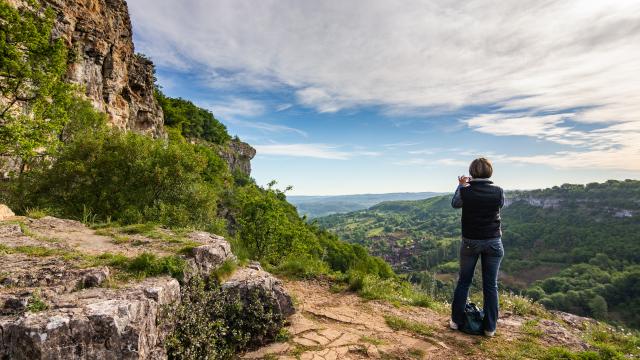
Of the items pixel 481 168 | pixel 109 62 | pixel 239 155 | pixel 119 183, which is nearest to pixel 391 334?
pixel 481 168

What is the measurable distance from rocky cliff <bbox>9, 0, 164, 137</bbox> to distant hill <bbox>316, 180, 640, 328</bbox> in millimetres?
51343

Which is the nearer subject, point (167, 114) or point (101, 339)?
point (101, 339)

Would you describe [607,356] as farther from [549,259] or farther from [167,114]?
[549,259]

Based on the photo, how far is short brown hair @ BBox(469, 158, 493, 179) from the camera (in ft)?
20.5

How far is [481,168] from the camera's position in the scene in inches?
247

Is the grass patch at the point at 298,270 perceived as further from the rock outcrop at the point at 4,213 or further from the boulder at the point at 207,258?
the rock outcrop at the point at 4,213

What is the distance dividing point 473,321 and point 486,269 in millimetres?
1392

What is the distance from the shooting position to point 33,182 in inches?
574

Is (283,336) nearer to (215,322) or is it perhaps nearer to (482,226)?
(215,322)

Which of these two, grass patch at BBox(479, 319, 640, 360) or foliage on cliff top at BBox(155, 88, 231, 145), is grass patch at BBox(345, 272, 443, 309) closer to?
grass patch at BBox(479, 319, 640, 360)

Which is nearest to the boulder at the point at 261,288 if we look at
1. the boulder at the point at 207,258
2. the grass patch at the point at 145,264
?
the boulder at the point at 207,258

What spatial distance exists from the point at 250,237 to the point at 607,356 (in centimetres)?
1613

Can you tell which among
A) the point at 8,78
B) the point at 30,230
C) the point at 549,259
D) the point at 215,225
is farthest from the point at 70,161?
the point at 549,259

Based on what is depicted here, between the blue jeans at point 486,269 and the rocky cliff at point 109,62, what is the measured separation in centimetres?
2683
